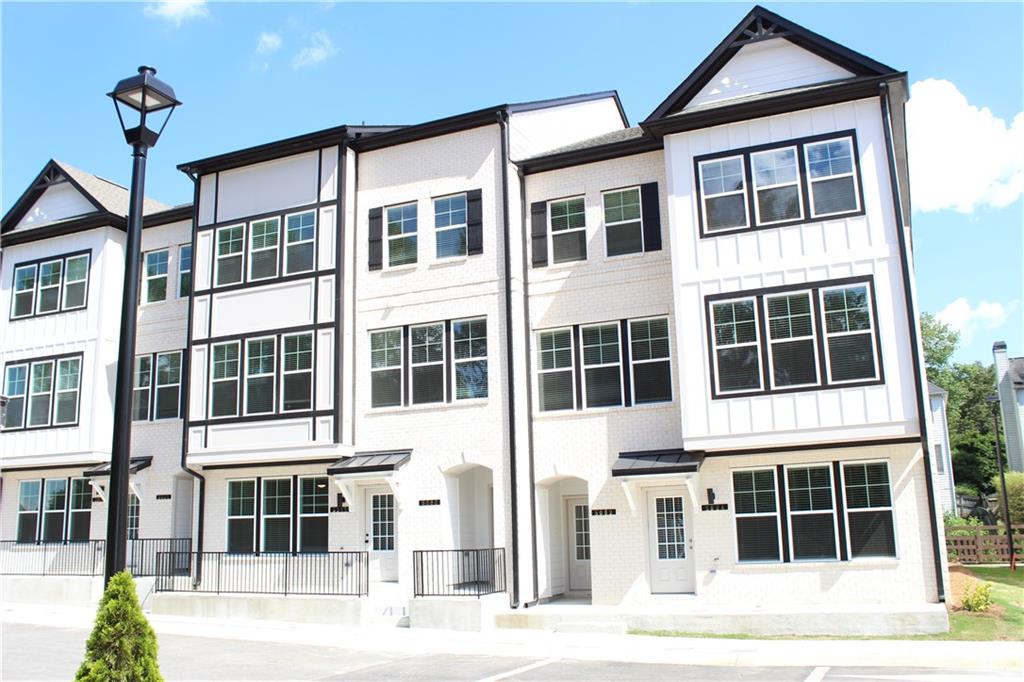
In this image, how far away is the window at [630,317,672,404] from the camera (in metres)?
18.8

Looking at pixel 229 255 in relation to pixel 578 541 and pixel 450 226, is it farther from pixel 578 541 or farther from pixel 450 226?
pixel 578 541

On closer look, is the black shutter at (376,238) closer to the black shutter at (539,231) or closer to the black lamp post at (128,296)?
the black shutter at (539,231)

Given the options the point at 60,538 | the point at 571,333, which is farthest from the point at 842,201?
the point at 60,538

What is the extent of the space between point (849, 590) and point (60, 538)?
20.6 metres

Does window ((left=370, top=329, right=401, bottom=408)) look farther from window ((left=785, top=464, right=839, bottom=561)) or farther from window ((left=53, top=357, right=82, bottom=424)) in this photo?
window ((left=53, top=357, right=82, bottom=424))

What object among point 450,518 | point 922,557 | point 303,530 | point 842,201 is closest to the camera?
point 922,557

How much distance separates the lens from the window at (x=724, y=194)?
17906mm

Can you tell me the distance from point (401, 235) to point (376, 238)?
669mm

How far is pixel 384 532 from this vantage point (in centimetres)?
2066

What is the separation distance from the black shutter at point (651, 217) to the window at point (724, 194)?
1.50 metres

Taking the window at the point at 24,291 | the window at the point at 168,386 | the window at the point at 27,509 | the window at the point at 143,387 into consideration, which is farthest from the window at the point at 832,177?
the window at the point at 27,509

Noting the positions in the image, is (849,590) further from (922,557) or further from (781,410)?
(781,410)

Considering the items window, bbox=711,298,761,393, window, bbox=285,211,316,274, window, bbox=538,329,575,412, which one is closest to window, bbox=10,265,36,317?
window, bbox=285,211,316,274

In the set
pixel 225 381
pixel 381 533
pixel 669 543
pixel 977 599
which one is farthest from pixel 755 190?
pixel 225 381
